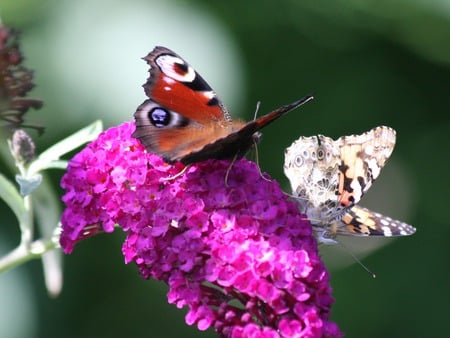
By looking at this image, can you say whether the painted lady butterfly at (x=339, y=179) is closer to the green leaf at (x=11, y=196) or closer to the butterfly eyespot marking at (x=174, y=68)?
the butterfly eyespot marking at (x=174, y=68)

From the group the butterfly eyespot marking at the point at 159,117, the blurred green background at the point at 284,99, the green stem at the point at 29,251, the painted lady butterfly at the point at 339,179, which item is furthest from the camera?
the blurred green background at the point at 284,99

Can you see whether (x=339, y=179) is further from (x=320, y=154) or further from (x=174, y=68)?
(x=174, y=68)

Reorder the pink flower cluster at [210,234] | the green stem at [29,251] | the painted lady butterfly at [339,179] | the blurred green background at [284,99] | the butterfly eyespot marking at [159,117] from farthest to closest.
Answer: the blurred green background at [284,99], the painted lady butterfly at [339,179], the green stem at [29,251], the butterfly eyespot marking at [159,117], the pink flower cluster at [210,234]

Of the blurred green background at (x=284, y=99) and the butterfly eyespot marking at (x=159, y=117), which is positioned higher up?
the butterfly eyespot marking at (x=159, y=117)

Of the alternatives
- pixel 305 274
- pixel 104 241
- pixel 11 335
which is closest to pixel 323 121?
pixel 104 241

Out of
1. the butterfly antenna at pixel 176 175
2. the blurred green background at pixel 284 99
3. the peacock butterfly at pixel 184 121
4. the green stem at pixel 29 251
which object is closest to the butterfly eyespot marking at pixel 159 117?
the peacock butterfly at pixel 184 121

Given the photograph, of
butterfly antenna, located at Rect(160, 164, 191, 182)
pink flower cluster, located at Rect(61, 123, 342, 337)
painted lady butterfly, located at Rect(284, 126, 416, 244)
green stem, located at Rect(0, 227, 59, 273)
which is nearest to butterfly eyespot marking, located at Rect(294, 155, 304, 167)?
painted lady butterfly, located at Rect(284, 126, 416, 244)

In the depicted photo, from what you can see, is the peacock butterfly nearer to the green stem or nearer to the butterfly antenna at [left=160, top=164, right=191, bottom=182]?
the butterfly antenna at [left=160, top=164, right=191, bottom=182]
